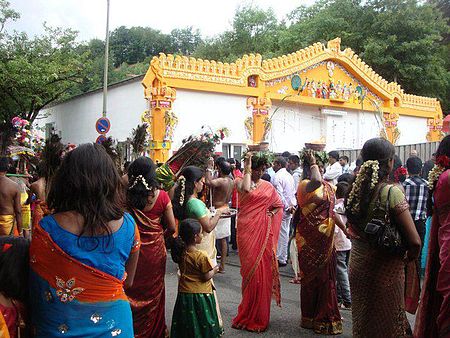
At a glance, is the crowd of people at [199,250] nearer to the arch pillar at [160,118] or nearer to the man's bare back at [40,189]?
the man's bare back at [40,189]

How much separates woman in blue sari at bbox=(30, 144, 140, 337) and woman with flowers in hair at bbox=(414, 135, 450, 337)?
206cm

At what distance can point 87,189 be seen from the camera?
7.54 ft

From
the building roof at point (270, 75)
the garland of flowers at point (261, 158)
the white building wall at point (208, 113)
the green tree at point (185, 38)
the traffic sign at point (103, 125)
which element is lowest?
the garland of flowers at point (261, 158)

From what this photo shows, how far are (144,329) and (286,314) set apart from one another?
77.2 inches

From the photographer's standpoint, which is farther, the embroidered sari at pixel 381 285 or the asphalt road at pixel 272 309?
the asphalt road at pixel 272 309

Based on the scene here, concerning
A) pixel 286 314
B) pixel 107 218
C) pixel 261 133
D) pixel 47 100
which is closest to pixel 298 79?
pixel 261 133

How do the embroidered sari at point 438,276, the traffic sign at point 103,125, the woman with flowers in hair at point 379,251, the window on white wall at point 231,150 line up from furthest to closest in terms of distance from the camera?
1. the window on white wall at point 231,150
2. the traffic sign at point 103,125
3. the woman with flowers in hair at point 379,251
4. the embroidered sari at point 438,276

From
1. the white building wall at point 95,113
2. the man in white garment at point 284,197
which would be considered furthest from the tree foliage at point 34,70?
the man in white garment at point 284,197

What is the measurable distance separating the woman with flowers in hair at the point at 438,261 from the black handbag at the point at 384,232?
224mm

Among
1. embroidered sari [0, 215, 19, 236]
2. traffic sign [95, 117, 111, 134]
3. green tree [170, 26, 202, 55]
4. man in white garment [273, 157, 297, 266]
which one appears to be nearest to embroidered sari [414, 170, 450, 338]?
embroidered sari [0, 215, 19, 236]

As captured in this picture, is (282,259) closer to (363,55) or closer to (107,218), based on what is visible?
(107,218)

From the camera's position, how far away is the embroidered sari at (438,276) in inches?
126

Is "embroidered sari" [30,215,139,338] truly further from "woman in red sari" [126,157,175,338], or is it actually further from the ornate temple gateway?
the ornate temple gateway

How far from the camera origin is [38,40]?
1948 centimetres
